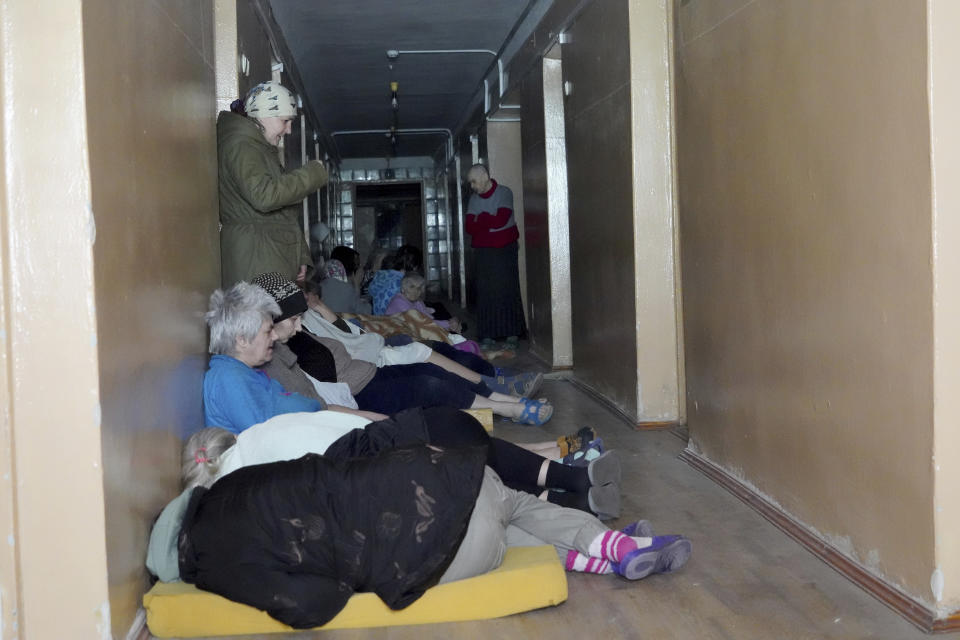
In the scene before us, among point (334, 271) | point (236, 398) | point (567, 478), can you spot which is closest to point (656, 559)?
point (567, 478)

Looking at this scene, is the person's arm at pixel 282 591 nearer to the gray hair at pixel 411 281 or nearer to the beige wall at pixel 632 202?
the beige wall at pixel 632 202

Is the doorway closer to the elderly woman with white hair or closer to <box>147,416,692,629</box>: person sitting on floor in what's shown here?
the elderly woman with white hair

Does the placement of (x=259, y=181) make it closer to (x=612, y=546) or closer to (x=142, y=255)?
(x=142, y=255)

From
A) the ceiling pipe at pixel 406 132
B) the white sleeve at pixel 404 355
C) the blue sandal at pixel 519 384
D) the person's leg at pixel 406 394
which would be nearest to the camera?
the person's leg at pixel 406 394

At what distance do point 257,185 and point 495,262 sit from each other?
4.72 metres

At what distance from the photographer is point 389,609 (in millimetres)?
2586

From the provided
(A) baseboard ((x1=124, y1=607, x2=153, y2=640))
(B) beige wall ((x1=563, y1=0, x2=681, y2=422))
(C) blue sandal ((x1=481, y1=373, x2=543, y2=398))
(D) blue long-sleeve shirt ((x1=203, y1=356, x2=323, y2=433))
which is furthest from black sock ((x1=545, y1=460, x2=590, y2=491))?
(C) blue sandal ((x1=481, y1=373, x2=543, y2=398))

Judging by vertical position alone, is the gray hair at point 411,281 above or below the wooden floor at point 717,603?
above

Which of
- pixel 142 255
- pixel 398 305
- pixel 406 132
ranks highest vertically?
pixel 406 132

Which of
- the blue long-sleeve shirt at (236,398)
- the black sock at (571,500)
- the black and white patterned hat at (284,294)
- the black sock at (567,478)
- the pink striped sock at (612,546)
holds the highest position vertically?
the black and white patterned hat at (284,294)

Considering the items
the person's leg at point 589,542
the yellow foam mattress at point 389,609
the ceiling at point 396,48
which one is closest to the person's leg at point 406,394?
the person's leg at point 589,542

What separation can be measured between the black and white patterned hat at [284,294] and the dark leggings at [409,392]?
3.21 feet

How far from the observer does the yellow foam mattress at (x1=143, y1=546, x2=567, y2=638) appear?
2537 millimetres

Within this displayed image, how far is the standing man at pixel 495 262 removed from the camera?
8.52m
